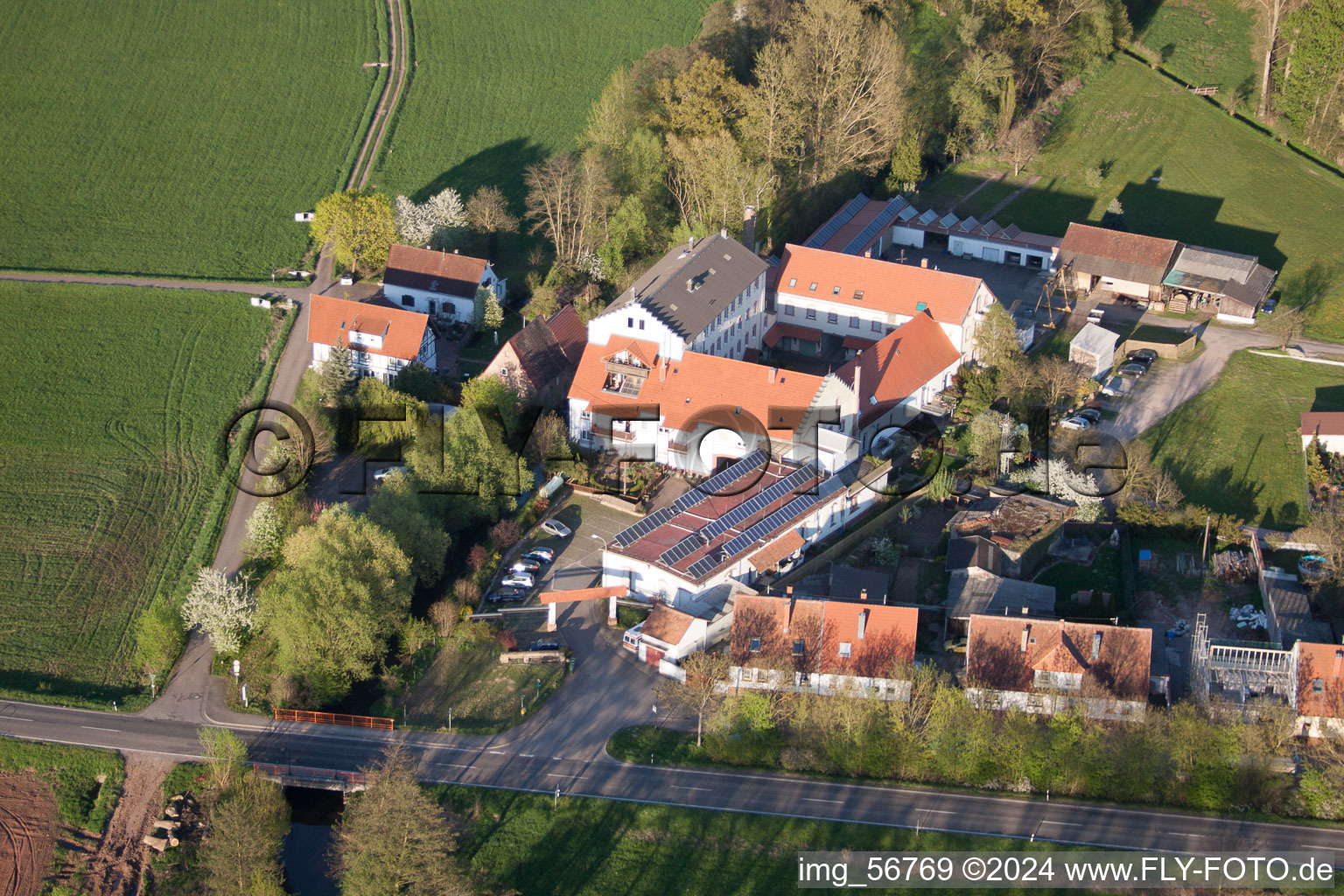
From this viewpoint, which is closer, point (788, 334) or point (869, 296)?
point (869, 296)

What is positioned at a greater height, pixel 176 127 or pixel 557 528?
pixel 176 127

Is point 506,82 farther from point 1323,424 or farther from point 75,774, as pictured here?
point 75,774

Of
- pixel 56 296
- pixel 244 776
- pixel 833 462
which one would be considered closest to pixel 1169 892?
pixel 833 462

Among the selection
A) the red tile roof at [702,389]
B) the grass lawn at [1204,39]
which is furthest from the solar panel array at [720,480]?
the grass lawn at [1204,39]

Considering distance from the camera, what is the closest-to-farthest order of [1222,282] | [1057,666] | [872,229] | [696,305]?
[1057,666] < [696,305] < [1222,282] < [872,229]

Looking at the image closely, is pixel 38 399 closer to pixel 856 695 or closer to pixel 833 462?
pixel 833 462

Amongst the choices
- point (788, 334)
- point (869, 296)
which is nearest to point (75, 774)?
point (788, 334)

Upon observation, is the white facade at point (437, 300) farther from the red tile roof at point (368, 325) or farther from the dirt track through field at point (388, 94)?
the dirt track through field at point (388, 94)
